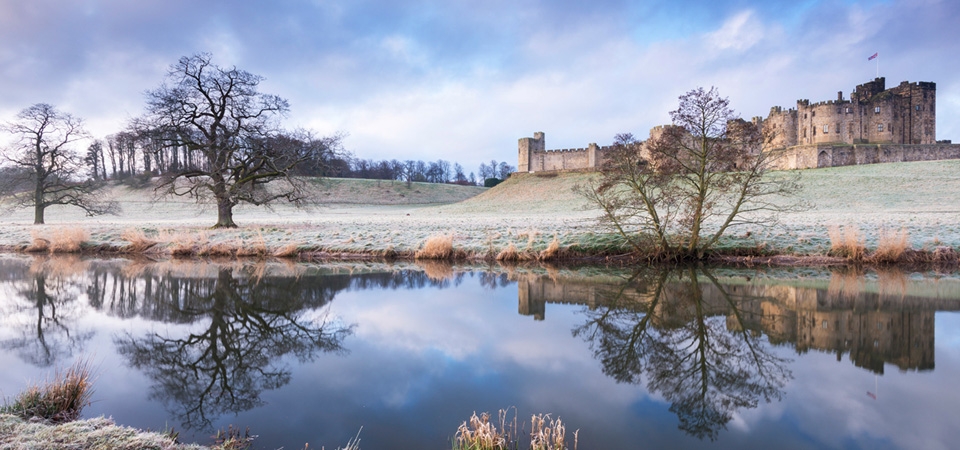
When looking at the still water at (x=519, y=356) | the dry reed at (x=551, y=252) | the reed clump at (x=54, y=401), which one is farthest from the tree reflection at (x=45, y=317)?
the dry reed at (x=551, y=252)

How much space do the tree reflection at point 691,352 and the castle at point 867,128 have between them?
41.9 m

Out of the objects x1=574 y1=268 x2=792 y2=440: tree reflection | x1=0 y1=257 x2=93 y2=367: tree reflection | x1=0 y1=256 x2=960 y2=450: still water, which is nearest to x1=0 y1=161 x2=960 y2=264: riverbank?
x1=0 y1=256 x2=960 y2=450: still water

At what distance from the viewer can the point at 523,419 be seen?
443cm

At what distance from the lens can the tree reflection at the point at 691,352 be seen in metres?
4.84

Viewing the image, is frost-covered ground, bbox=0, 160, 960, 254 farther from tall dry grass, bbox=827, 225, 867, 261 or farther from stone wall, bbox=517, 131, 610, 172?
stone wall, bbox=517, 131, 610, 172

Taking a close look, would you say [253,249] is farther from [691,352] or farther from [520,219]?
[691,352]

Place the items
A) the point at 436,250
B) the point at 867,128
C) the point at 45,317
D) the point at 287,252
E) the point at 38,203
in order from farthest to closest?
the point at 867,128
the point at 38,203
the point at 287,252
the point at 436,250
the point at 45,317

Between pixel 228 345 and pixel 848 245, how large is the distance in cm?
1453

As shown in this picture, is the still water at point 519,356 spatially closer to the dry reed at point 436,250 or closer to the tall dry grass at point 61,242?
the dry reed at point 436,250

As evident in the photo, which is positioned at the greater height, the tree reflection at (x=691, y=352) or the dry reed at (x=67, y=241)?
the dry reed at (x=67, y=241)

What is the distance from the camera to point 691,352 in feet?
20.4

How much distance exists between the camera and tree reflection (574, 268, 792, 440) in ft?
15.9

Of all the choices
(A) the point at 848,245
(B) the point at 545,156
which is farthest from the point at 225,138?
(B) the point at 545,156

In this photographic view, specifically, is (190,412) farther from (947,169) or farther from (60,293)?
(947,169)
